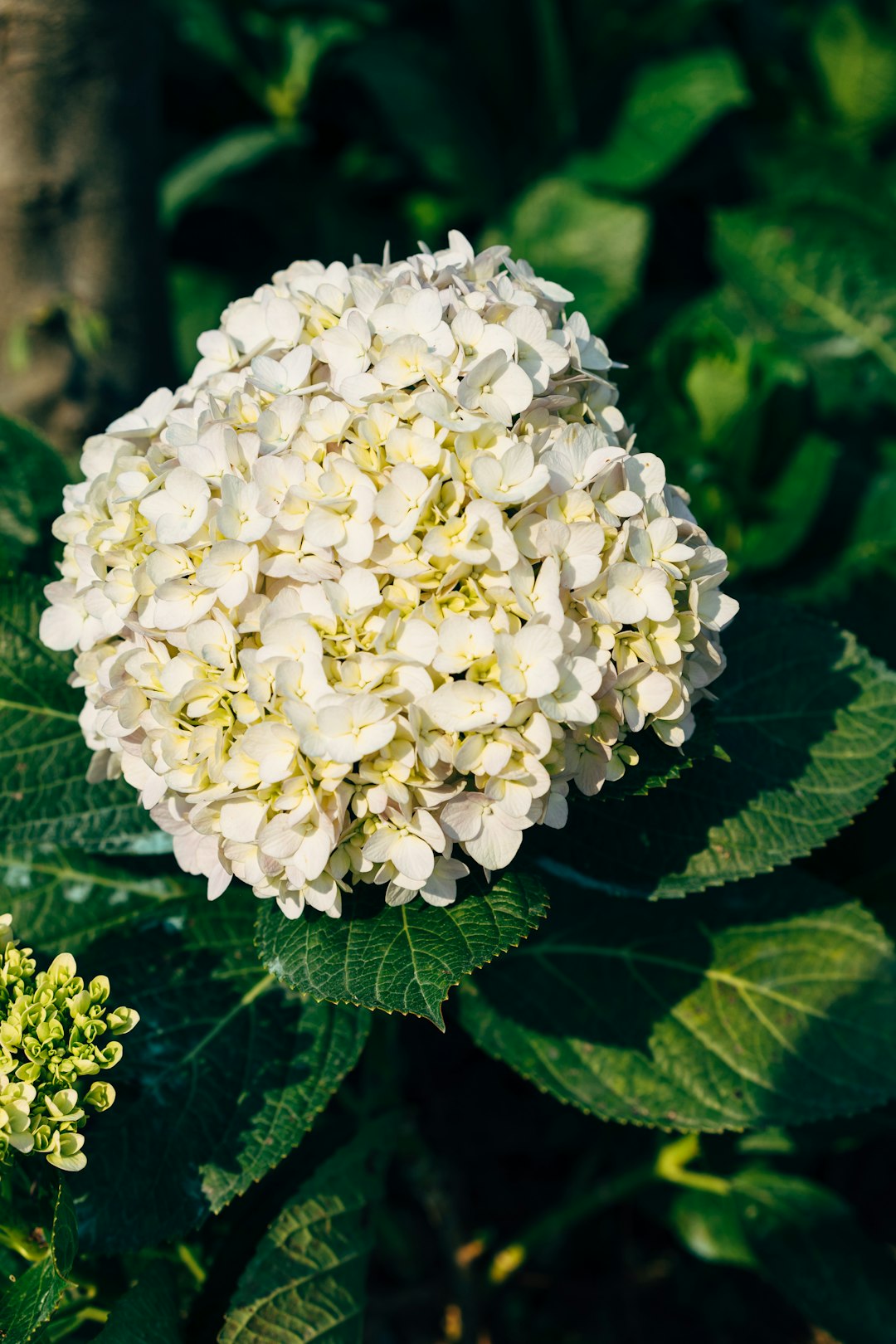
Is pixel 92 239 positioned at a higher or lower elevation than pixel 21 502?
higher

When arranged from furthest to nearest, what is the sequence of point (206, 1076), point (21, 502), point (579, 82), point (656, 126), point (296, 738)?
point (579, 82)
point (656, 126)
point (21, 502)
point (206, 1076)
point (296, 738)

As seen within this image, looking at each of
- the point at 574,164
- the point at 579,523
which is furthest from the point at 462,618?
the point at 574,164

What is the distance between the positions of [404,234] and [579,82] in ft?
2.19

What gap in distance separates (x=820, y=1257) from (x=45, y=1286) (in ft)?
3.83

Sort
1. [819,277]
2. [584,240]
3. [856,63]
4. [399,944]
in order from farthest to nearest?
[856,63] < [584,240] < [819,277] < [399,944]

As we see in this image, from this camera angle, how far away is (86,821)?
1.42 metres

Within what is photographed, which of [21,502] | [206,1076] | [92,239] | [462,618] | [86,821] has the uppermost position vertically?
[462,618]

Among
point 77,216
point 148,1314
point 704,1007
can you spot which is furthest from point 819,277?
point 148,1314

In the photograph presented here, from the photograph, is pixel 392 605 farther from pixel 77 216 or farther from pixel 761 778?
pixel 77 216

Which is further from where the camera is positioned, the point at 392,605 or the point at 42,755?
the point at 42,755

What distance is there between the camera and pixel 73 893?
1542 mm

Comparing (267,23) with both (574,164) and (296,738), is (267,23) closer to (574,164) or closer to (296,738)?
Result: (574,164)

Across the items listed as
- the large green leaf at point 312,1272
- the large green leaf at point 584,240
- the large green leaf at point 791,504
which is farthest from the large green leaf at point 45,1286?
the large green leaf at point 584,240

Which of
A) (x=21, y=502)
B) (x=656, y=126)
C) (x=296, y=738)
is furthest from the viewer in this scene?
(x=656, y=126)
